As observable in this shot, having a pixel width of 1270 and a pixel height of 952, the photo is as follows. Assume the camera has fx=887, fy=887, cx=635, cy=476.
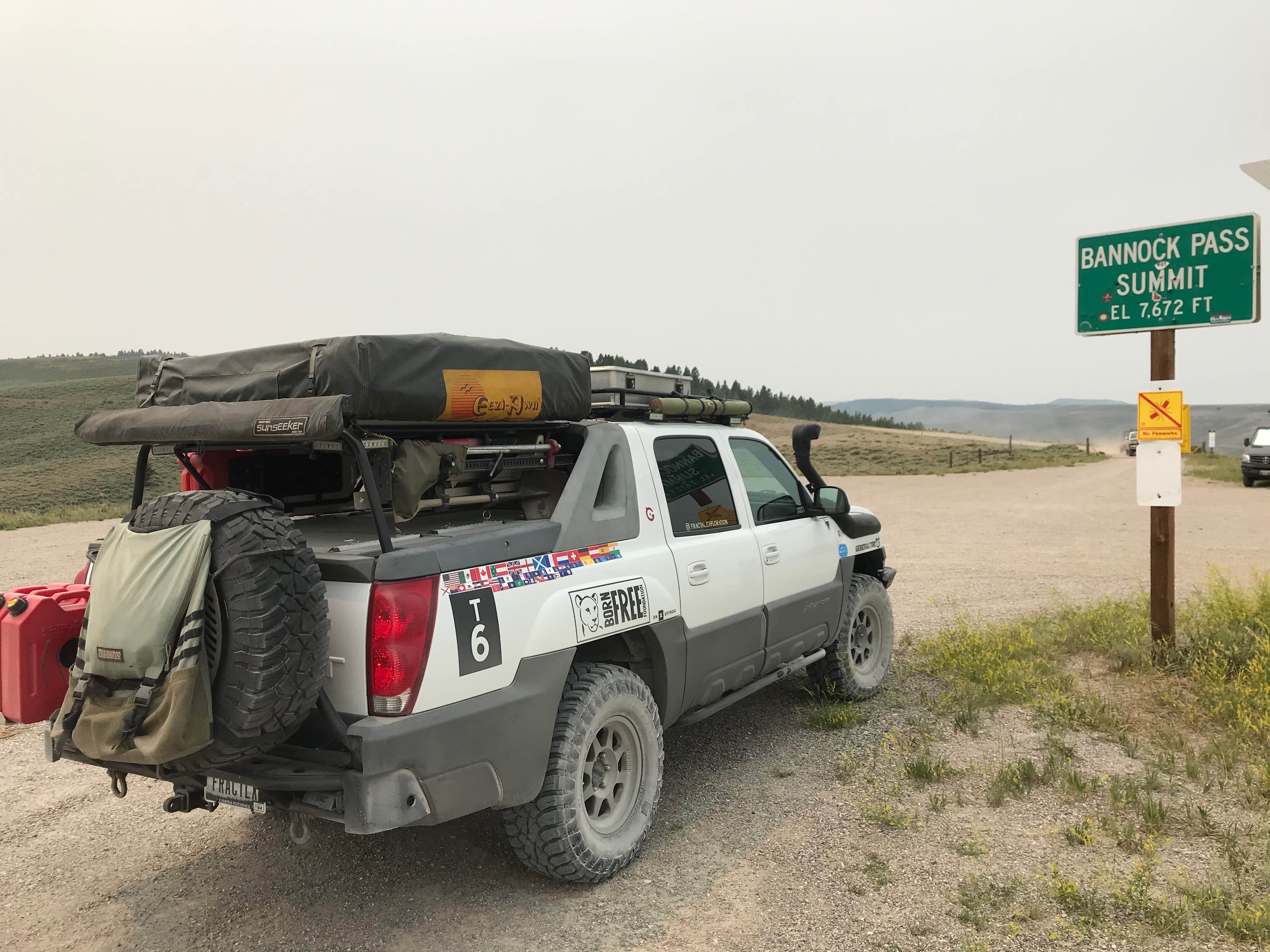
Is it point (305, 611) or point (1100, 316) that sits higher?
point (1100, 316)

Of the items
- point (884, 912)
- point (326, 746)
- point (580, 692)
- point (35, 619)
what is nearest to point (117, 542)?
point (35, 619)

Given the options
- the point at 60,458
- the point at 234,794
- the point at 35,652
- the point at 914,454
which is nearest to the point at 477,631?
the point at 234,794

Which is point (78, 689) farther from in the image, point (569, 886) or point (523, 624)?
point (569, 886)

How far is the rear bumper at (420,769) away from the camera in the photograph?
294 centimetres

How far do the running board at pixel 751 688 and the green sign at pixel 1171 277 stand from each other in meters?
3.75

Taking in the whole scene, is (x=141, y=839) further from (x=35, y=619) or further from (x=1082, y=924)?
(x=1082, y=924)

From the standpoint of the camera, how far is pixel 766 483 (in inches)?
207

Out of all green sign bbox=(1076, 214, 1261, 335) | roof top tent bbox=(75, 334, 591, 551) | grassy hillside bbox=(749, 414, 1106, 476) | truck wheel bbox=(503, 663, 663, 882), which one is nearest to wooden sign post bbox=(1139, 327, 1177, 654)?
green sign bbox=(1076, 214, 1261, 335)

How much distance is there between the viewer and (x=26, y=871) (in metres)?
3.92

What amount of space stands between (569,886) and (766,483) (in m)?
2.52

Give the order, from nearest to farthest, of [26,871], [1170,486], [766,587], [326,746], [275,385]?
[326,746], [275,385], [26,871], [766,587], [1170,486]

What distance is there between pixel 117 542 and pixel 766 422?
7127cm

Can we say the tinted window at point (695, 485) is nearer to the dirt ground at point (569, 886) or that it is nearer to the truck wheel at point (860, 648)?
the dirt ground at point (569, 886)

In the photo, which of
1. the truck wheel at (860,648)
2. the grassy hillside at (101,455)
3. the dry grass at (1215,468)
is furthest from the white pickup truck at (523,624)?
the dry grass at (1215,468)
